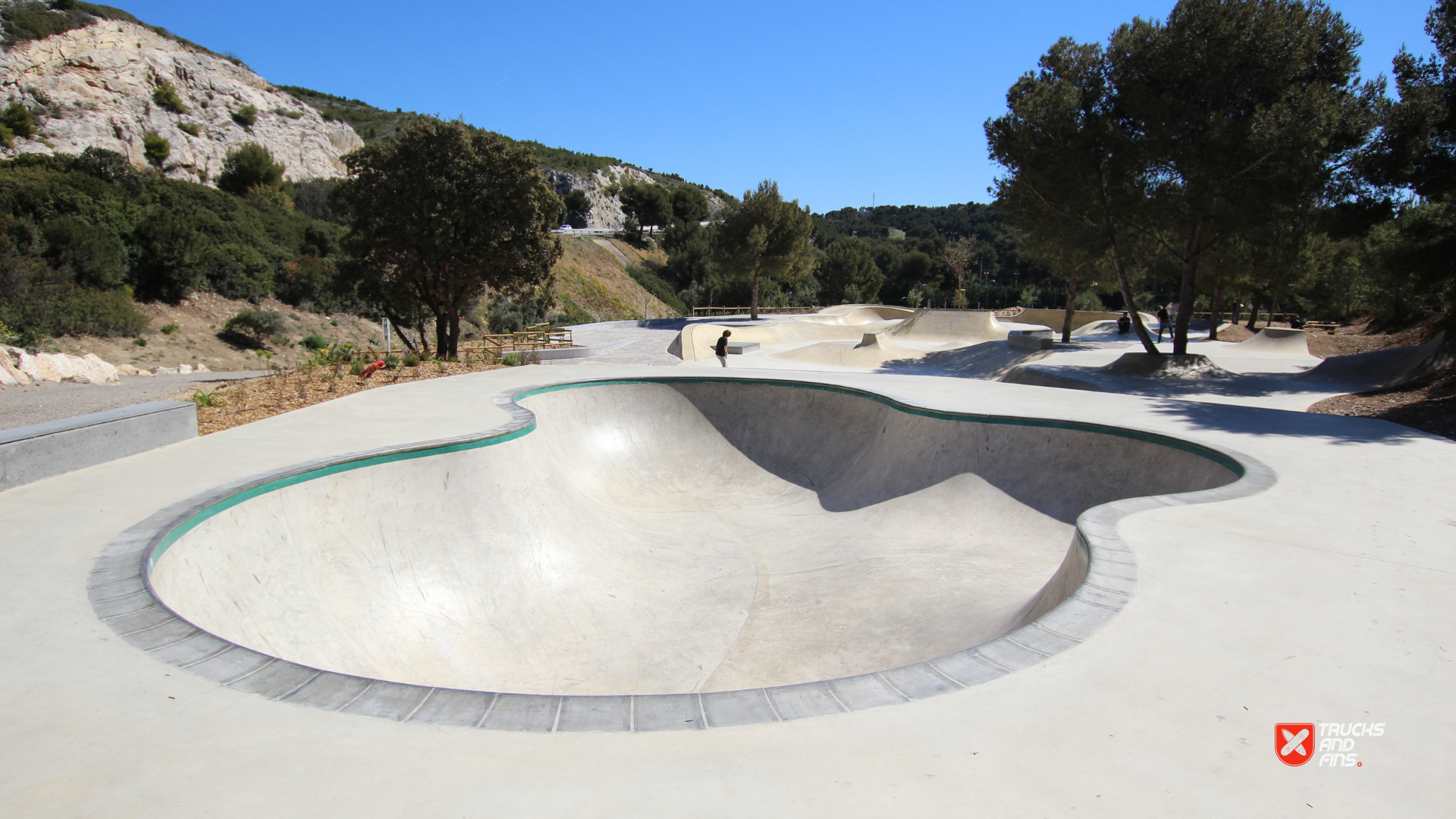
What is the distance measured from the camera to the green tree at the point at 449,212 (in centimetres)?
1828

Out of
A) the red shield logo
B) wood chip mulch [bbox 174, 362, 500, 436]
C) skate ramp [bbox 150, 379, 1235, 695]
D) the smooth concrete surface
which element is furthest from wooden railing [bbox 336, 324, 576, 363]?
the red shield logo

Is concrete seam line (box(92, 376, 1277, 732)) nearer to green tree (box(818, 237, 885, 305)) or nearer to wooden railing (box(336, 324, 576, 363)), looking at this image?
wooden railing (box(336, 324, 576, 363))

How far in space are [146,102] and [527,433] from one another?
59.3 meters

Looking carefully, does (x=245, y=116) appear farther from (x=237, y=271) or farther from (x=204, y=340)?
(x=204, y=340)

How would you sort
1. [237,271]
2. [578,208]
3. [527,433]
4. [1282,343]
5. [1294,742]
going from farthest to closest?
[578,208] < [237,271] < [1282,343] < [527,433] < [1294,742]

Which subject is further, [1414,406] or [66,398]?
[66,398]

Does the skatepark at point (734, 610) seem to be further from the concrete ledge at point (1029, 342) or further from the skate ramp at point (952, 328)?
the skate ramp at point (952, 328)

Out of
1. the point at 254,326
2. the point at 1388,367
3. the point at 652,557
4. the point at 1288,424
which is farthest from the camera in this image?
the point at 254,326

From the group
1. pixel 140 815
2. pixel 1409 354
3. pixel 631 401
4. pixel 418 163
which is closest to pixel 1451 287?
pixel 1409 354

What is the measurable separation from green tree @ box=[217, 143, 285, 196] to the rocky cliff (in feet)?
12.6

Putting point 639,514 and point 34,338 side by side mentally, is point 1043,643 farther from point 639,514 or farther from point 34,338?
point 34,338

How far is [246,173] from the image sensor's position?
46.5 m

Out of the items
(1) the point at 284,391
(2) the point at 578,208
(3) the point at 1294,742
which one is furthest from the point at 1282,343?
(2) the point at 578,208

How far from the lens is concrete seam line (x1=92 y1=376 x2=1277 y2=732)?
3123mm
